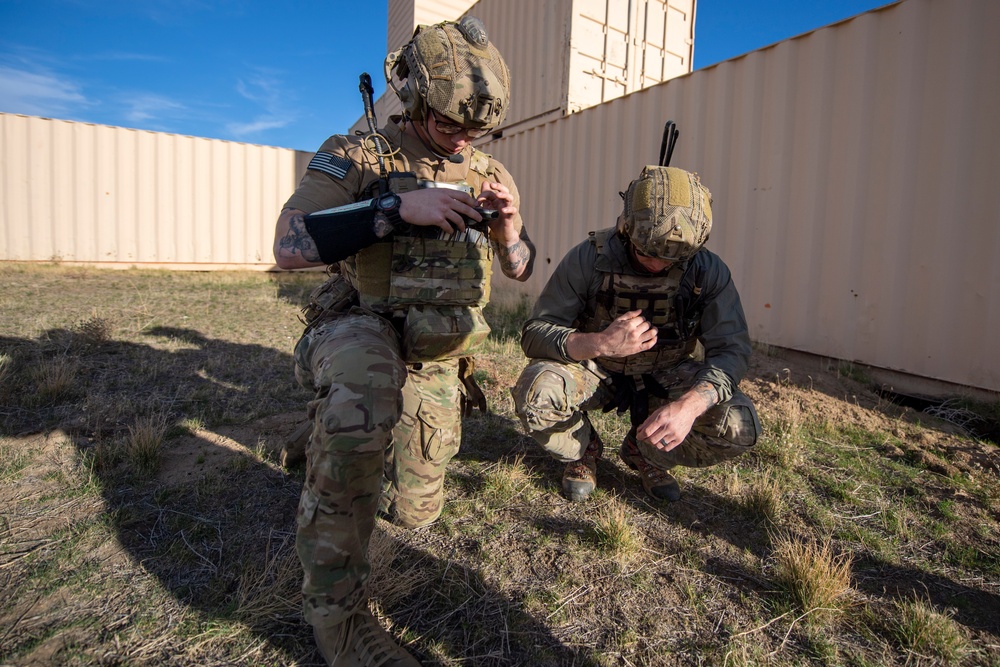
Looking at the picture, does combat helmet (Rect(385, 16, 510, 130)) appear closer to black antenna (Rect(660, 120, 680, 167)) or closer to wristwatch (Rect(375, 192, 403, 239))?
wristwatch (Rect(375, 192, 403, 239))

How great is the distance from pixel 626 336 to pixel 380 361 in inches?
38.8

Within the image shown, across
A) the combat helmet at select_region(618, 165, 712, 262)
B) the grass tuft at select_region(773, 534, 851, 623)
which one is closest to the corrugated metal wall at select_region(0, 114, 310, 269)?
the combat helmet at select_region(618, 165, 712, 262)

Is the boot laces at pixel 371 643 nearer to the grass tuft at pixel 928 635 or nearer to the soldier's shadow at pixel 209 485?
the soldier's shadow at pixel 209 485

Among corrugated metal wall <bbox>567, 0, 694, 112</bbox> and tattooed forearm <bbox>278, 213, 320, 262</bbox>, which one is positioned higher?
corrugated metal wall <bbox>567, 0, 694, 112</bbox>

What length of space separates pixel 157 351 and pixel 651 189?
167 inches

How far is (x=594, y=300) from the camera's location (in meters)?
2.73

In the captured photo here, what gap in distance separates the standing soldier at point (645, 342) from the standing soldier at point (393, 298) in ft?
1.12

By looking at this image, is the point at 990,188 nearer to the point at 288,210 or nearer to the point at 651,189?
the point at 651,189

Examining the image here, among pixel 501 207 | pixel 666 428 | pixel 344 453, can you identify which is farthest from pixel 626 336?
pixel 344 453

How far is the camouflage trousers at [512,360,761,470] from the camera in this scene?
2.45 meters

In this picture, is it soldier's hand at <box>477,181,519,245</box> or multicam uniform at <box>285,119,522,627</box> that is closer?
multicam uniform at <box>285,119,522,627</box>

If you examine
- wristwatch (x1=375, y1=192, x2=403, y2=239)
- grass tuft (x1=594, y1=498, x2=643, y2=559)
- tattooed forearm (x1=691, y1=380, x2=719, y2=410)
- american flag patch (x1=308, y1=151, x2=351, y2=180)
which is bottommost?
grass tuft (x1=594, y1=498, x2=643, y2=559)

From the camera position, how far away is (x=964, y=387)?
397 cm

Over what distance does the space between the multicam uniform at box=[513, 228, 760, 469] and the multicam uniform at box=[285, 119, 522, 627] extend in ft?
1.22
